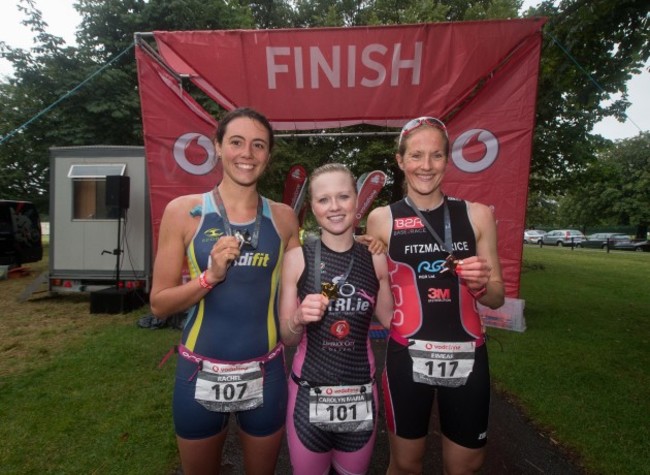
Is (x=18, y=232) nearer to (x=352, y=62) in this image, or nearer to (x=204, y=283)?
(x=352, y=62)

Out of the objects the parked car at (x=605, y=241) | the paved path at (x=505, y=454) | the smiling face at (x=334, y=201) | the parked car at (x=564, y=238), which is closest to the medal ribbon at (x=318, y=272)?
the smiling face at (x=334, y=201)

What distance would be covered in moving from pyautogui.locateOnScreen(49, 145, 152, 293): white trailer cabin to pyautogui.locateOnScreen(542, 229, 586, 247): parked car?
40938 millimetres

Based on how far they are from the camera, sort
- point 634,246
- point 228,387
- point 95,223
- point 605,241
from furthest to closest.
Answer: point 605,241, point 634,246, point 95,223, point 228,387

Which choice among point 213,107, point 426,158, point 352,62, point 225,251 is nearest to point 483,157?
point 352,62

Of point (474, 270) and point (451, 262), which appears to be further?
point (451, 262)

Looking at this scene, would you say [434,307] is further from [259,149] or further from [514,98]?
[514,98]

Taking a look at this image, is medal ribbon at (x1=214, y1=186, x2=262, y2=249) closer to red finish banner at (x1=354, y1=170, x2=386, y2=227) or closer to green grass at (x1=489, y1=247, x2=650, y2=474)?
green grass at (x1=489, y1=247, x2=650, y2=474)

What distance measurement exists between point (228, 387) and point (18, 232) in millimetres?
16218

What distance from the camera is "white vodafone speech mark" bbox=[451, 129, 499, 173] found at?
523cm

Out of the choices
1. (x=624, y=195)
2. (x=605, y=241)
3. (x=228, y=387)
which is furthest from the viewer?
(x=624, y=195)

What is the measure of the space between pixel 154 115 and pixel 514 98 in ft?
15.7

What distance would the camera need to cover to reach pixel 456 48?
17.6ft

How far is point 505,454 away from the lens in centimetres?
351

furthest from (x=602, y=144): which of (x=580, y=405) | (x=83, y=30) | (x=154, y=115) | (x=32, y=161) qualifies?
(x=32, y=161)
